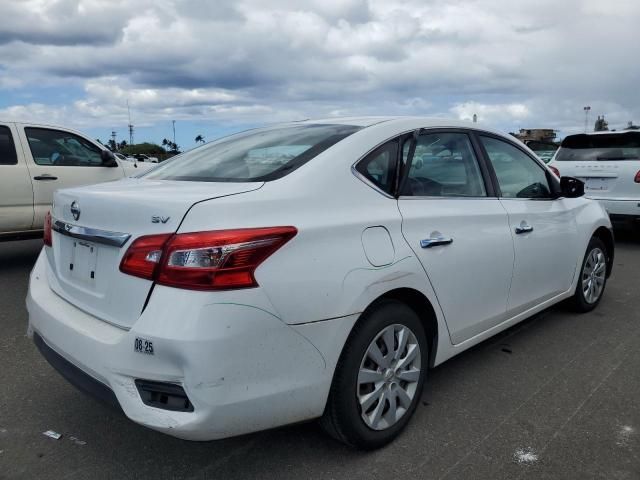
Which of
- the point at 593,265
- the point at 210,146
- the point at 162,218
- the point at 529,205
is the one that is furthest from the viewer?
the point at 593,265

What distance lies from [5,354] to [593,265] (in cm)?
465

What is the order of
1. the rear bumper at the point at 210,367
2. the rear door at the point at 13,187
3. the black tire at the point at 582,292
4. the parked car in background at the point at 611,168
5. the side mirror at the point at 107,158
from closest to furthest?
1. the rear bumper at the point at 210,367
2. the black tire at the point at 582,292
3. the rear door at the point at 13,187
4. the side mirror at the point at 107,158
5. the parked car in background at the point at 611,168

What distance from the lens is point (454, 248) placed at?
9.47 ft

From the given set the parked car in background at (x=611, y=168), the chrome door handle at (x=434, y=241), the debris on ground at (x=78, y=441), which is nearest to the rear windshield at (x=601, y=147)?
the parked car in background at (x=611, y=168)

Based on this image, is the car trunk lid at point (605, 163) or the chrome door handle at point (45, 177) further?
the car trunk lid at point (605, 163)

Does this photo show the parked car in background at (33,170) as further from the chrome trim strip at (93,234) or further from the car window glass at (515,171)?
the car window glass at (515,171)

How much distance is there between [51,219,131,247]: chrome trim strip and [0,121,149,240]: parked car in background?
3544 mm

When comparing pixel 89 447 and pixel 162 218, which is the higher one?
pixel 162 218

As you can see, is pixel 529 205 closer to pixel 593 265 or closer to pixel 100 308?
pixel 593 265

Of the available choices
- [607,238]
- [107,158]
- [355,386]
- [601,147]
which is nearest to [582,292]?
[607,238]

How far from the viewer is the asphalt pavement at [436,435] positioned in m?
2.46

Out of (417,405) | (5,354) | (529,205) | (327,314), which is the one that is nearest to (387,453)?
(417,405)

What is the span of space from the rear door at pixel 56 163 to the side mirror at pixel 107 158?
0.04 metres

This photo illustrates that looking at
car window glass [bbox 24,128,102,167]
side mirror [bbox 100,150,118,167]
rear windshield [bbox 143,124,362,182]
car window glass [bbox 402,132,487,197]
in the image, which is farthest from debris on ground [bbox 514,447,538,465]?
side mirror [bbox 100,150,118,167]
